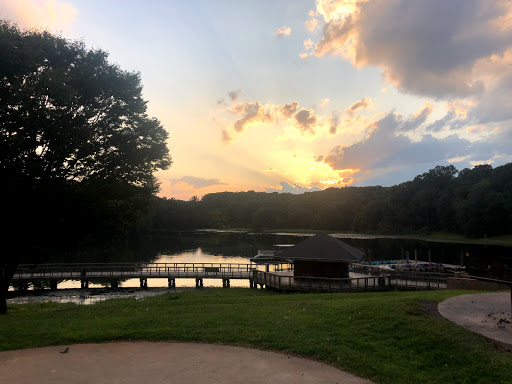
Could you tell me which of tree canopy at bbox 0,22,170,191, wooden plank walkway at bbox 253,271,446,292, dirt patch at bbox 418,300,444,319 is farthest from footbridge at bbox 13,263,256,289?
dirt patch at bbox 418,300,444,319

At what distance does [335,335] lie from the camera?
10.1 meters

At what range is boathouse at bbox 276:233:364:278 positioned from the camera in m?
27.1

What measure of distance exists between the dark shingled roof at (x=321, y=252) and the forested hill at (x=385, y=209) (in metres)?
36.6

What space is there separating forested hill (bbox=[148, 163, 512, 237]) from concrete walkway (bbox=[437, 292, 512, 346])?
51651 mm

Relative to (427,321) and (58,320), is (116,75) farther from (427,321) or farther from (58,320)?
(427,321)

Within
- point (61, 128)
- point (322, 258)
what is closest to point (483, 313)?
point (322, 258)

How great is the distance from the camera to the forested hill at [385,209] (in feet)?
318

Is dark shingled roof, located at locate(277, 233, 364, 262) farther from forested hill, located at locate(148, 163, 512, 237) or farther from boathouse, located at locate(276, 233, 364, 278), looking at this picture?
forested hill, located at locate(148, 163, 512, 237)

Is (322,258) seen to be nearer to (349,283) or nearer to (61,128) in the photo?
(349,283)

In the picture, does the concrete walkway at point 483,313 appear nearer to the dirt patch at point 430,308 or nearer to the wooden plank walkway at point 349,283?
the dirt patch at point 430,308

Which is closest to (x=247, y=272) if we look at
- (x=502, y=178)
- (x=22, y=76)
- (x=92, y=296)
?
(x=92, y=296)

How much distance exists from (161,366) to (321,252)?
806 inches

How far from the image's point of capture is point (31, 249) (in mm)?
19031

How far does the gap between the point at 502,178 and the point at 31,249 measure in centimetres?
11455
